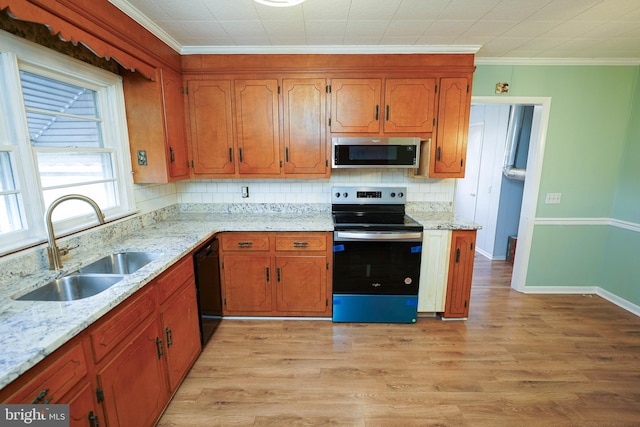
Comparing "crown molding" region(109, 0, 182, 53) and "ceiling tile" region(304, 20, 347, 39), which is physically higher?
"ceiling tile" region(304, 20, 347, 39)

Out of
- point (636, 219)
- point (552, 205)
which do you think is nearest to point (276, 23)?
point (552, 205)

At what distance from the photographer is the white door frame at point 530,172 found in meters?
2.95

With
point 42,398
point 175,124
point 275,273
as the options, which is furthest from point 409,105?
point 42,398

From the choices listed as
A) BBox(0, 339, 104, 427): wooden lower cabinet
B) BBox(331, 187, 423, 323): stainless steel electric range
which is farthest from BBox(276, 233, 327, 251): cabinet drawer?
BBox(0, 339, 104, 427): wooden lower cabinet

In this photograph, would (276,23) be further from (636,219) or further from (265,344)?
(636,219)

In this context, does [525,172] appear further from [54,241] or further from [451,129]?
[54,241]

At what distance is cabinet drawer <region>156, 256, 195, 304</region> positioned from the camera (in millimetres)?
1654

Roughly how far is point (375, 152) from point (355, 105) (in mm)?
462

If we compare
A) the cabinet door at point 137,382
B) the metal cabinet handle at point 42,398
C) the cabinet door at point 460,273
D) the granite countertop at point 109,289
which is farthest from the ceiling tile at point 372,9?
the metal cabinet handle at point 42,398

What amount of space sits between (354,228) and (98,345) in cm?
182

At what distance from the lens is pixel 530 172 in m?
3.13

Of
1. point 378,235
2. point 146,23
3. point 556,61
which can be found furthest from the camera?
point 556,61

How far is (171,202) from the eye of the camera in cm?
296

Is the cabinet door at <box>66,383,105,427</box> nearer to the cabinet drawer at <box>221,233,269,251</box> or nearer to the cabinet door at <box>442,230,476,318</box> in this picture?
the cabinet drawer at <box>221,233,269,251</box>
